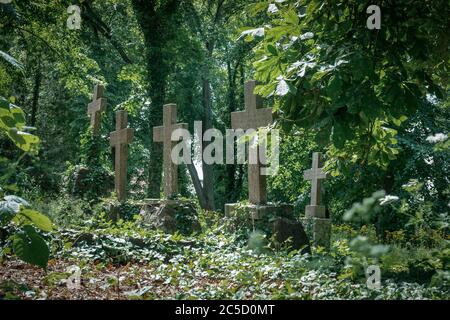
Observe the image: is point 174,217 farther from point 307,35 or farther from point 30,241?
point 30,241

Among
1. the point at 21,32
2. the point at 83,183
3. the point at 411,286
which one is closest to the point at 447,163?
the point at 83,183

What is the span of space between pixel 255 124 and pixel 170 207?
7.38 feet

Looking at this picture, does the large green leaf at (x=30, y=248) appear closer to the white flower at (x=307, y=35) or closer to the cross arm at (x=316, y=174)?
the white flower at (x=307, y=35)

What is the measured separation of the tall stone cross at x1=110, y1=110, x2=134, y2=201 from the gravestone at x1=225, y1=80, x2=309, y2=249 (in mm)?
→ 3930

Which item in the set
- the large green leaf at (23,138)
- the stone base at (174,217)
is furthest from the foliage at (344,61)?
the stone base at (174,217)

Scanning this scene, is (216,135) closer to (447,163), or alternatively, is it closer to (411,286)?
(447,163)

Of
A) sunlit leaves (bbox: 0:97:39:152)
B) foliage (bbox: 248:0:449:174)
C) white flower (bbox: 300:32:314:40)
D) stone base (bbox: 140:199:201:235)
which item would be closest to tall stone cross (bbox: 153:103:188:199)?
stone base (bbox: 140:199:201:235)

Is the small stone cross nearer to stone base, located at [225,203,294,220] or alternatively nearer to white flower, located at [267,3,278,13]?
stone base, located at [225,203,294,220]

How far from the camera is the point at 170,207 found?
1030 cm

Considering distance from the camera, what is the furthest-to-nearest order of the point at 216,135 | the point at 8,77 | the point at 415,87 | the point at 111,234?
1. the point at 216,135
2. the point at 8,77
3. the point at 111,234
4. the point at 415,87

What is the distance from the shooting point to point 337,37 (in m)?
5.68

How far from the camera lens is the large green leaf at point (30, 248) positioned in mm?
3936

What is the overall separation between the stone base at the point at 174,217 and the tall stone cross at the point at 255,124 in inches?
62.6
